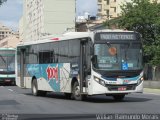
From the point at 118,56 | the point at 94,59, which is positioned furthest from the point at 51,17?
the point at 94,59

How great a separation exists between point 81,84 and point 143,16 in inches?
1235

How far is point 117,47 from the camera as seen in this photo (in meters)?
23.2

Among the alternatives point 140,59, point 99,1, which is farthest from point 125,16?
point 99,1

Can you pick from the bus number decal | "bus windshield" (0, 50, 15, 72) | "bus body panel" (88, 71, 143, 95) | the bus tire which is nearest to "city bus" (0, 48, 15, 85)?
"bus windshield" (0, 50, 15, 72)

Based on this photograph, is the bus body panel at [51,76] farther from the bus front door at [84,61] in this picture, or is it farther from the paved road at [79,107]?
the bus front door at [84,61]

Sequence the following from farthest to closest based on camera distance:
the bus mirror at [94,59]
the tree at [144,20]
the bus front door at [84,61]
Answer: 1. the tree at [144,20]
2. the bus front door at [84,61]
3. the bus mirror at [94,59]

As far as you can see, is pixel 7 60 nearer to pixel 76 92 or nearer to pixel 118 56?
pixel 76 92

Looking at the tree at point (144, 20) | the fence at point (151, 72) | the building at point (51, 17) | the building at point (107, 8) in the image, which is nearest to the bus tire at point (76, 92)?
the fence at point (151, 72)

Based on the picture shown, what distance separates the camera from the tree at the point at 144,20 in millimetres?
53812

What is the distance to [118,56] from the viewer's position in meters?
23.0

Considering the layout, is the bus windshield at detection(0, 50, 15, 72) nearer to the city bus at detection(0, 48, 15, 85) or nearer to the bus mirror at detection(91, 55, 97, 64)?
the city bus at detection(0, 48, 15, 85)

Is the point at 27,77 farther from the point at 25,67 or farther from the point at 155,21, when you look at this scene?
the point at 155,21

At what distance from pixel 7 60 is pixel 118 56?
2790 cm

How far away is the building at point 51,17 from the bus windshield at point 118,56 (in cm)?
11901
